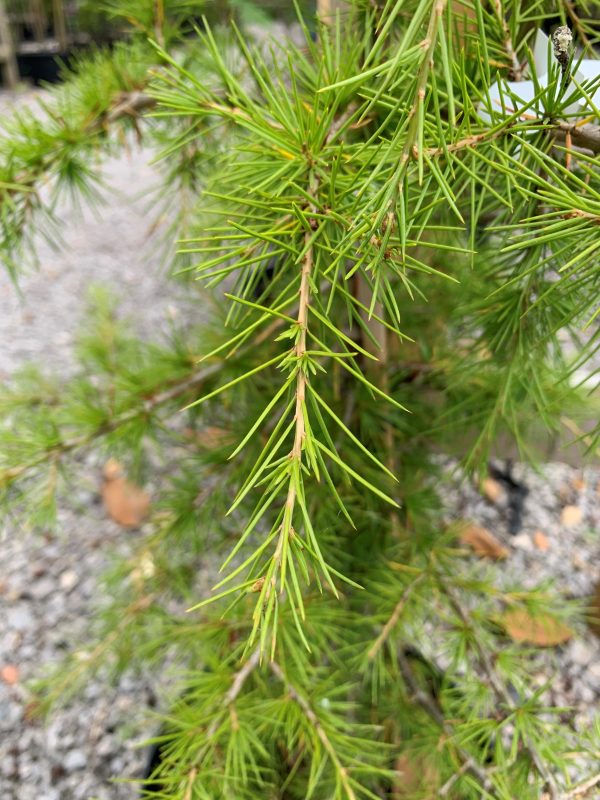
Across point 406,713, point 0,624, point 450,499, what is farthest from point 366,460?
point 0,624

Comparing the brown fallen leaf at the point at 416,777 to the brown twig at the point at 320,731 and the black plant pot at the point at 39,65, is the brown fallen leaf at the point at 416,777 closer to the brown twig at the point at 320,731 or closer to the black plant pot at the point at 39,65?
the brown twig at the point at 320,731

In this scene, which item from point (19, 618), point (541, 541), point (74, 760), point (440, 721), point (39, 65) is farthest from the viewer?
point (39, 65)

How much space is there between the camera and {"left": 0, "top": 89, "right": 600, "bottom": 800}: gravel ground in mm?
804

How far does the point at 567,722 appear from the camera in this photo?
746 mm

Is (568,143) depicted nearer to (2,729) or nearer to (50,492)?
(50,492)

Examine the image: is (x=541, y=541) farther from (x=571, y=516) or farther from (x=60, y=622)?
(x=60, y=622)

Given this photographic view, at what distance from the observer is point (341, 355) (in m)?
0.25

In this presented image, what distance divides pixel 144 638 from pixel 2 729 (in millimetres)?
227

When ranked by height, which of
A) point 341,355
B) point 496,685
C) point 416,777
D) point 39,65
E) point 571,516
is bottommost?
point 571,516

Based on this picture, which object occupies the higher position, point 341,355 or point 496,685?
point 341,355

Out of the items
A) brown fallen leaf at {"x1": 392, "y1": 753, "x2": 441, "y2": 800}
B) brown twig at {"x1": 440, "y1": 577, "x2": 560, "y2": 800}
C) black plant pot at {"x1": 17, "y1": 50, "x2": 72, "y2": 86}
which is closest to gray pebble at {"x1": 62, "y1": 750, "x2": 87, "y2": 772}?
brown fallen leaf at {"x1": 392, "y1": 753, "x2": 441, "y2": 800}

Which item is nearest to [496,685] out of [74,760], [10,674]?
[74,760]

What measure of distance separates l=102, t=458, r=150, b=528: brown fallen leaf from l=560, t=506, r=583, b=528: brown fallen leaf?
0.76 meters

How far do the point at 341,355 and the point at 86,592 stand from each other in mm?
937
